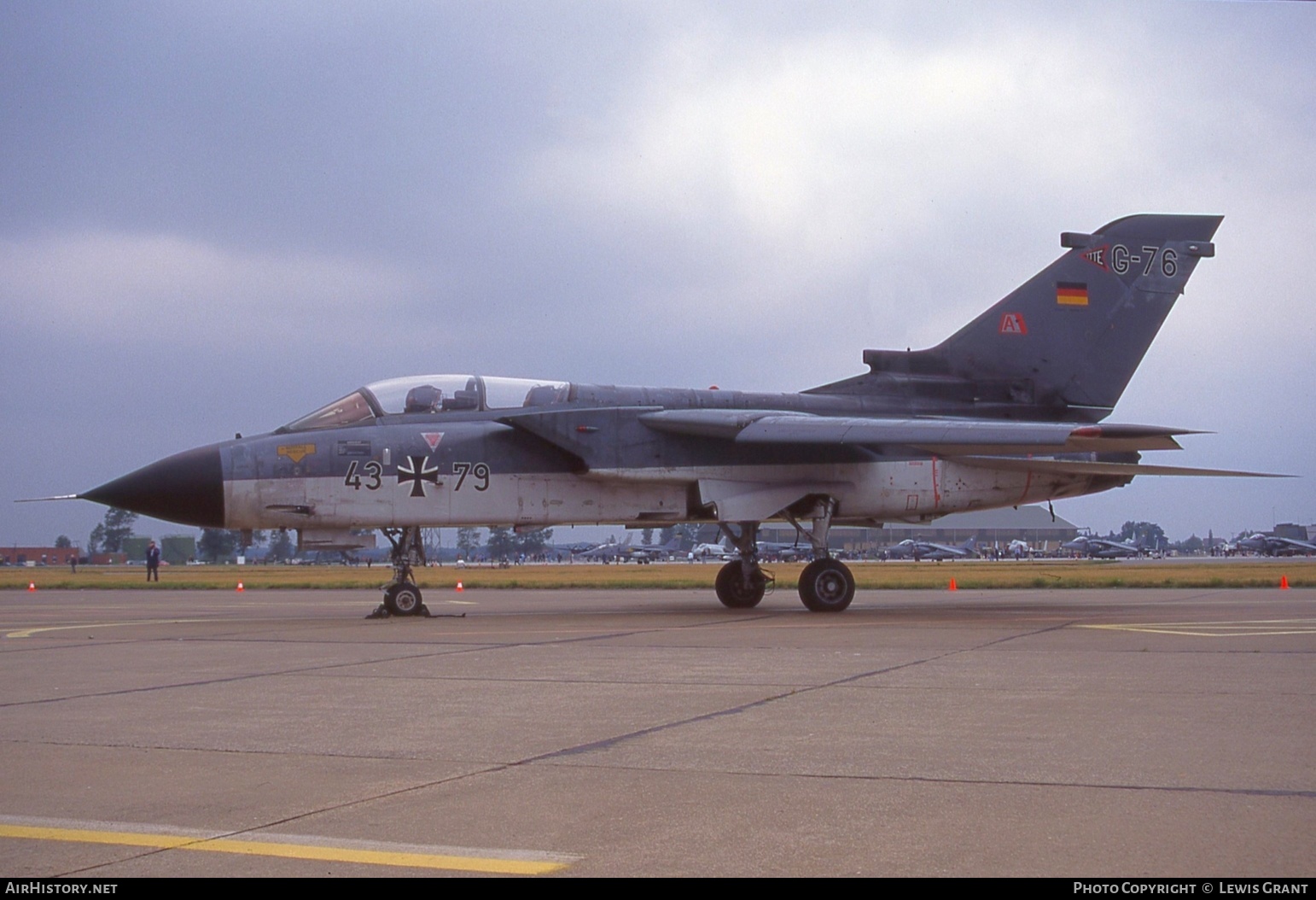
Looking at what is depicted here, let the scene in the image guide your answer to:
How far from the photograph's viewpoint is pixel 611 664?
9.73m

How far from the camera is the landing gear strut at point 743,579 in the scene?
17953 millimetres

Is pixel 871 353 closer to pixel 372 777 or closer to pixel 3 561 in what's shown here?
pixel 372 777

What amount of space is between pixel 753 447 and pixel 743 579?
2387 mm

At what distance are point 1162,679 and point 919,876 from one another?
5225mm

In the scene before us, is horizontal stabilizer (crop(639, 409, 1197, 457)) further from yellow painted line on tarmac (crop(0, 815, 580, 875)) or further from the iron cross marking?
yellow painted line on tarmac (crop(0, 815, 580, 875))

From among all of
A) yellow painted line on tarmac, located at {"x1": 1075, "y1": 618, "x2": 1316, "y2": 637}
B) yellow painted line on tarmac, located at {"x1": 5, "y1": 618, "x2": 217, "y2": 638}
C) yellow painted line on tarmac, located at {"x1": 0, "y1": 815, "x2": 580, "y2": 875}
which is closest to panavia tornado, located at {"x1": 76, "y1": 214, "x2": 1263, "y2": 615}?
yellow painted line on tarmac, located at {"x1": 5, "y1": 618, "x2": 217, "y2": 638}

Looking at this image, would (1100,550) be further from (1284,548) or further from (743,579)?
(743,579)

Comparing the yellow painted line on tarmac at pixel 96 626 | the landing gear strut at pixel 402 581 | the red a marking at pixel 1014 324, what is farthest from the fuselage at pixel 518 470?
the red a marking at pixel 1014 324

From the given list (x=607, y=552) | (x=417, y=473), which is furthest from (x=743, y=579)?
(x=607, y=552)

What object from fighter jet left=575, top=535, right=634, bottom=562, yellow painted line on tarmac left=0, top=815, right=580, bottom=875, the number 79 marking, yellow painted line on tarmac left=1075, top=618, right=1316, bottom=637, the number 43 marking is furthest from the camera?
fighter jet left=575, top=535, right=634, bottom=562

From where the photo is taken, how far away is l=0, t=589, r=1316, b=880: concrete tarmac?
4.11 m

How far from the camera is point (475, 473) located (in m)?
16.2

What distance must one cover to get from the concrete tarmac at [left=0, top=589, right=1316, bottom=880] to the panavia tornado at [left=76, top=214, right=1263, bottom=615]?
3.92 m

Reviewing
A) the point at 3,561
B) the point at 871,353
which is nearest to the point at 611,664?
the point at 871,353
